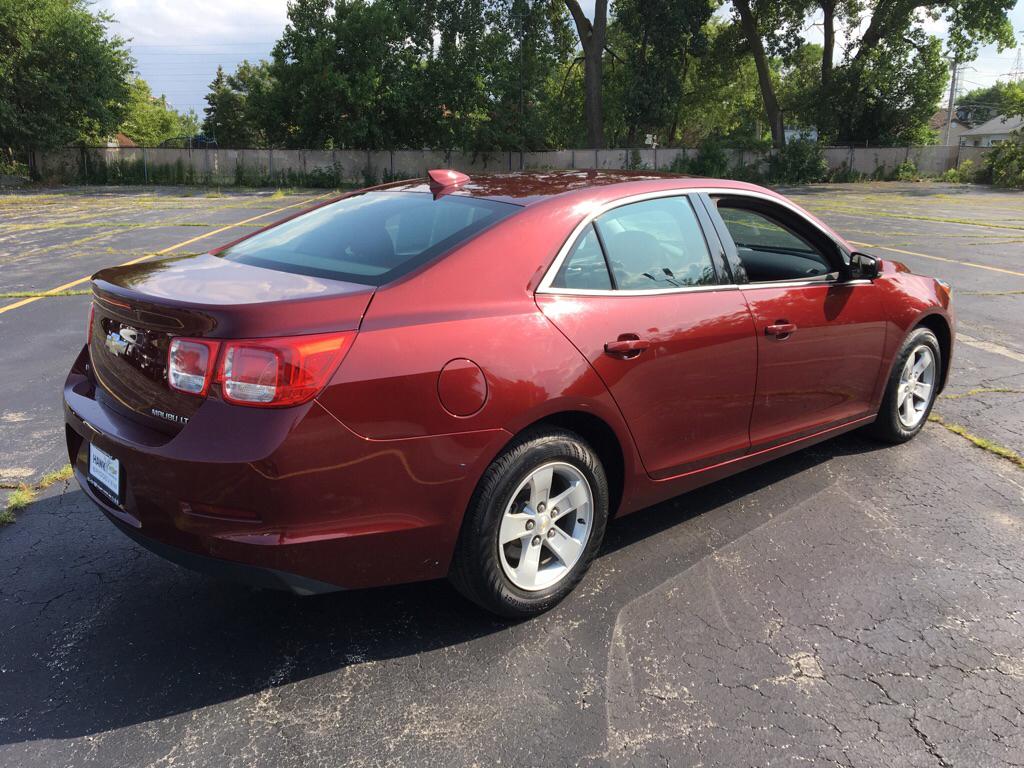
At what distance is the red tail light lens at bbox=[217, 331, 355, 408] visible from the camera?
2.29 metres

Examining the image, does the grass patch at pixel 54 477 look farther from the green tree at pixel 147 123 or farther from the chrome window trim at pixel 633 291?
the green tree at pixel 147 123

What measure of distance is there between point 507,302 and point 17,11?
36785mm

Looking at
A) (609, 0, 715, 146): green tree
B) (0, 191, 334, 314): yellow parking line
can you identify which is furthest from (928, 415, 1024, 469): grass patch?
(609, 0, 715, 146): green tree

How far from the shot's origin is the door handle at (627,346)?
293cm

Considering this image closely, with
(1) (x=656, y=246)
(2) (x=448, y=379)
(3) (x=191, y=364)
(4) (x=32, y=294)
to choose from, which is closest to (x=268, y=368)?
(3) (x=191, y=364)

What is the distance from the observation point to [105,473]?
104 inches

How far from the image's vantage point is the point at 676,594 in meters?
3.10

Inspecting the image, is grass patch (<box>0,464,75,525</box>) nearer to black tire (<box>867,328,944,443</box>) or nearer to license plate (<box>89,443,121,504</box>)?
license plate (<box>89,443,121,504</box>)

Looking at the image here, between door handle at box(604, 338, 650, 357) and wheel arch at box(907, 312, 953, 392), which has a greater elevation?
door handle at box(604, 338, 650, 357)

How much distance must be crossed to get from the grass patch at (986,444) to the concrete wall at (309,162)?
28845mm

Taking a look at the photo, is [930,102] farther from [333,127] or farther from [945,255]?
[945,255]

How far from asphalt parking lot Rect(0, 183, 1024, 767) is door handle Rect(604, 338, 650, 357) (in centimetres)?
96

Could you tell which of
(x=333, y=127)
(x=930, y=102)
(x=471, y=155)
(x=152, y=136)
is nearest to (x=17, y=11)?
(x=333, y=127)

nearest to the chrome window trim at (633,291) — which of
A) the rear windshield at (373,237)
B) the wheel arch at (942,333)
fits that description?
the rear windshield at (373,237)
